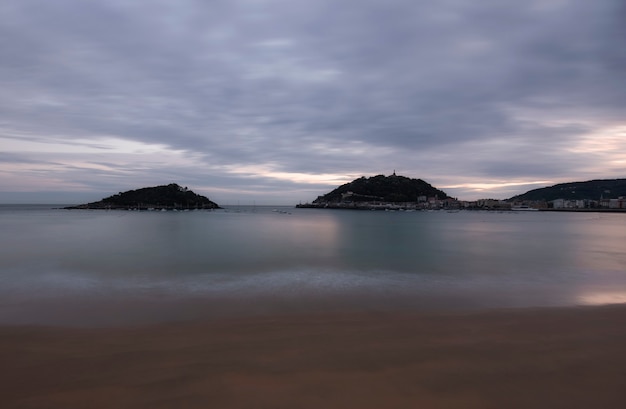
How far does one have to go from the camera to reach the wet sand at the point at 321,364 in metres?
3.87

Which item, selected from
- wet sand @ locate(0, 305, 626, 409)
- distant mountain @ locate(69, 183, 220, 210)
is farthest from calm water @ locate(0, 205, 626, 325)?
distant mountain @ locate(69, 183, 220, 210)

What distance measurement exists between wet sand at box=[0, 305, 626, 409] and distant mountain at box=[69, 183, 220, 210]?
14596 centimetres

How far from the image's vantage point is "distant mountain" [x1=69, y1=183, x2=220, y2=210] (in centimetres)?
13950

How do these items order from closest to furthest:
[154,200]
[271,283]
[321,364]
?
[321,364]
[271,283]
[154,200]

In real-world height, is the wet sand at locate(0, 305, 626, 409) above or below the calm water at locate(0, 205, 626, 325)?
above

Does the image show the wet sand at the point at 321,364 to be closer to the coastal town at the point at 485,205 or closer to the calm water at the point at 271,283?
the calm water at the point at 271,283

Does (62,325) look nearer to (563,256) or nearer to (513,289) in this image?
(513,289)

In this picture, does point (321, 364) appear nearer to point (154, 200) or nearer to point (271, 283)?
point (271, 283)

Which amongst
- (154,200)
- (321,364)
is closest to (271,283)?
(321,364)

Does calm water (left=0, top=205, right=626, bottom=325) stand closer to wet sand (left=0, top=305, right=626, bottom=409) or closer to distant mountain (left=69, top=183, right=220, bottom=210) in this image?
wet sand (left=0, top=305, right=626, bottom=409)

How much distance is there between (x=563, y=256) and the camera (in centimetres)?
1930

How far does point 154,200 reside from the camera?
146250mm

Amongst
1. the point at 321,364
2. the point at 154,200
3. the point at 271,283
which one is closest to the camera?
the point at 321,364

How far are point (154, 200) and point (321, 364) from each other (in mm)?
154921
